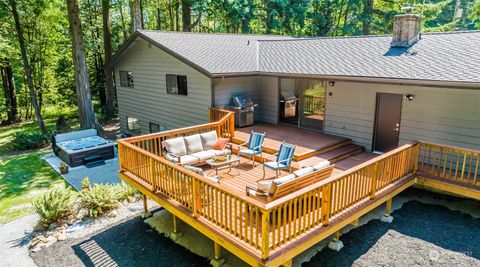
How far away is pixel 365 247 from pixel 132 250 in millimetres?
4593

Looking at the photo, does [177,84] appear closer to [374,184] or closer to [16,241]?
[16,241]

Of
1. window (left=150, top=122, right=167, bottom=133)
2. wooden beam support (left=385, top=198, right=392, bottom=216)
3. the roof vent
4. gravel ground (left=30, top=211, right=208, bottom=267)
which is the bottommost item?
gravel ground (left=30, top=211, right=208, bottom=267)

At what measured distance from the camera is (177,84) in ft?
42.6

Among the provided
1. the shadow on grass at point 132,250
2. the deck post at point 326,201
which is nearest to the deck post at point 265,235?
the deck post at point 326,201

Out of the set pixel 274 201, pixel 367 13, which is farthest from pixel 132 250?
pixel 367 13

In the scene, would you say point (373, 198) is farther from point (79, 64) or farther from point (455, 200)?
point (79, 64)

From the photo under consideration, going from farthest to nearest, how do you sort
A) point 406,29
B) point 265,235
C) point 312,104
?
→ point 312,104, point 406,29, point 265,235

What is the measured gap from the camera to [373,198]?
6.62 metres

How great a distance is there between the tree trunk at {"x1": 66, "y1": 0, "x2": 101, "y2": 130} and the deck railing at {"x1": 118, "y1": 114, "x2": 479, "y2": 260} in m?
9.26

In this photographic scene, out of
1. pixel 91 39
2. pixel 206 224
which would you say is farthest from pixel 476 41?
pixel 91 39

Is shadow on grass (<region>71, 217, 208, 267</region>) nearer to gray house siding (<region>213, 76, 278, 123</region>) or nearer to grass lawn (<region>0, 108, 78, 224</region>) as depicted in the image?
grass lawn (<region>0, 108, 78, 224</region>)

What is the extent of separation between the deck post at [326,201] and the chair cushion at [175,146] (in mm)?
4489

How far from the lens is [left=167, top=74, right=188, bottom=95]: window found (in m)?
12.7

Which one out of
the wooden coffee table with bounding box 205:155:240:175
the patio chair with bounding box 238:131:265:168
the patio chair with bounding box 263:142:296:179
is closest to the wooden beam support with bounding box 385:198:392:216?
the patio chair with bounding box 263:142:296:179
